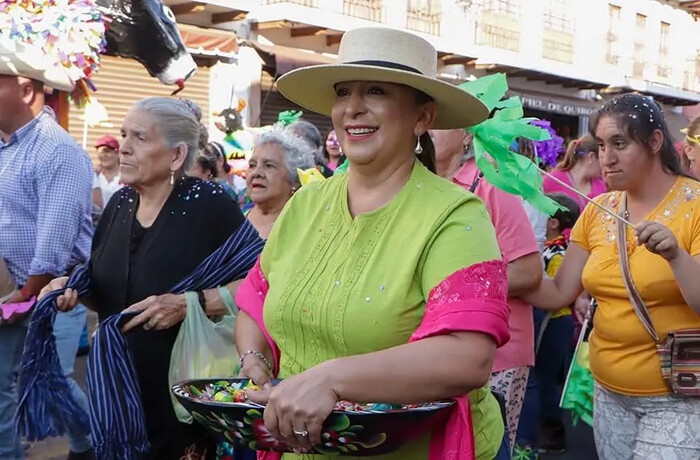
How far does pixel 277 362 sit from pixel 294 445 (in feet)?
1.86

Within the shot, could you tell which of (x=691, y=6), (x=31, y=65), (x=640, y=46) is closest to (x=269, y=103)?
(x=31, y=65)

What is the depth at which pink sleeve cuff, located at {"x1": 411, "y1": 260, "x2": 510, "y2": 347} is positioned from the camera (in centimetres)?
187

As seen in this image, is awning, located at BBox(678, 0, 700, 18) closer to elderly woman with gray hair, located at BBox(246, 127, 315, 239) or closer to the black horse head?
the black horse head

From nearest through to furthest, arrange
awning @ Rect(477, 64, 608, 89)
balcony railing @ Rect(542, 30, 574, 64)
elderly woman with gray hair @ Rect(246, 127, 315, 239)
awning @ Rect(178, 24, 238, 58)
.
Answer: elderly woman with gray hair @ Rect(246, 127, 315, 239) < awning @ Rect(178, 24, 238, 58) < awning @ Rect(477, 64, 608, 89) < balcony railing @ Rect(542, 30, 574, 64)

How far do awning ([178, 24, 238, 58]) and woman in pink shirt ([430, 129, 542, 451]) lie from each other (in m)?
10.7

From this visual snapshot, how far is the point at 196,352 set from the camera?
325 cm

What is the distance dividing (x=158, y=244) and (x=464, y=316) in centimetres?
174

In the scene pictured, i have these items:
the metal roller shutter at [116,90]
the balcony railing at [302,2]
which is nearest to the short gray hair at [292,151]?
the metal roller shutter at [116,90]

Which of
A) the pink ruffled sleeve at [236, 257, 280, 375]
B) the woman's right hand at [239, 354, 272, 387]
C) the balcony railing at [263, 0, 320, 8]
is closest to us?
the woman's right hand at [239, 354, 272, 387]

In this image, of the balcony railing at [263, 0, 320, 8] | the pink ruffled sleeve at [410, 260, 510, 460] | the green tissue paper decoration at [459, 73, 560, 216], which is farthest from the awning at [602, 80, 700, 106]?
the pink ruffled sleeve at [410, 260, 510, 460]

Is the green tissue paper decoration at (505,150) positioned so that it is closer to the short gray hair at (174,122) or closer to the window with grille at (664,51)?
the short gray hair at (174,122)

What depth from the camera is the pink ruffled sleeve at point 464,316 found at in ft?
6.16

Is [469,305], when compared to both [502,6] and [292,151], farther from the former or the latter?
[502,6]

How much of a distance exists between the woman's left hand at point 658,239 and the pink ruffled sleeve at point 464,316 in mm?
1041
